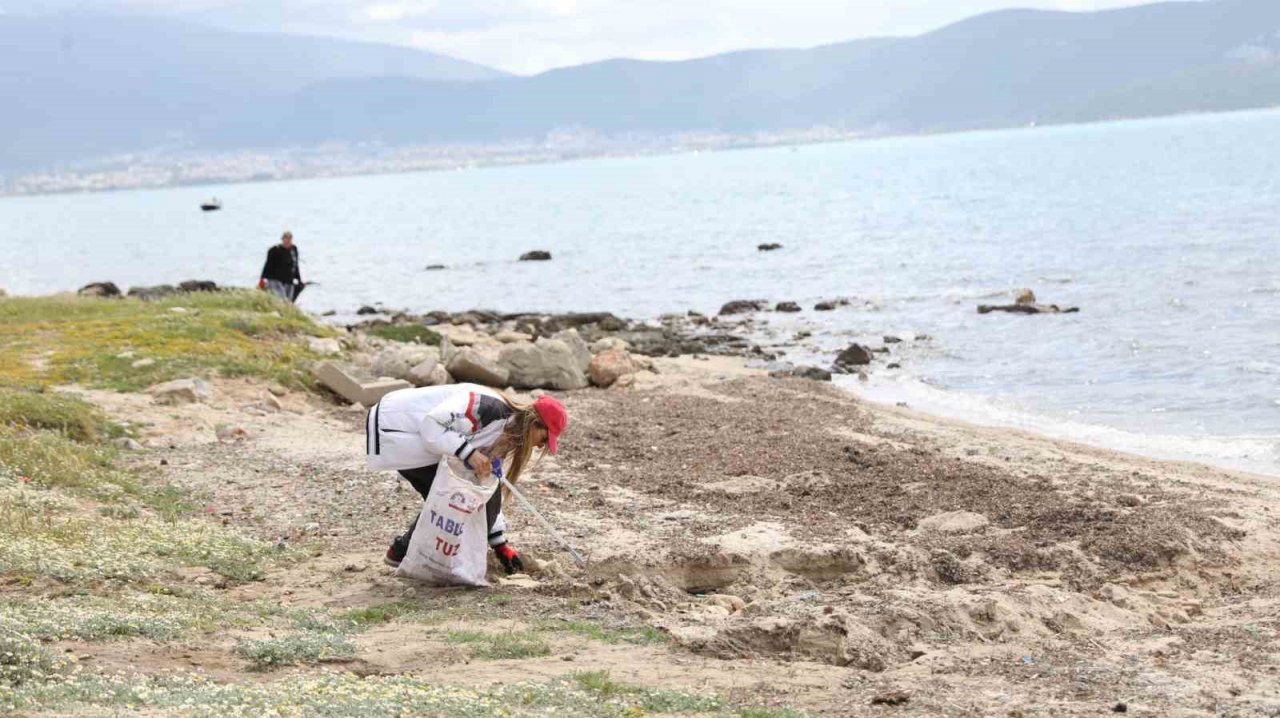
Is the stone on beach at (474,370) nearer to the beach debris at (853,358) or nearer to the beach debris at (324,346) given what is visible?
the beach debris at (324,346)

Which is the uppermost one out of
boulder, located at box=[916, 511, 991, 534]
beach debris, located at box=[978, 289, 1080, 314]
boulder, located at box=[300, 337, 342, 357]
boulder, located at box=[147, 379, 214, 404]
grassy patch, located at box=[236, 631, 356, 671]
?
grassy patch, located at box=[236, 631, 356, 671]

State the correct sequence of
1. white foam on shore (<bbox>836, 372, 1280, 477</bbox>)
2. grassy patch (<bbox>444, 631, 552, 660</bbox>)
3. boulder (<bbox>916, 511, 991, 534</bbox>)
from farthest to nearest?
white foam on shore (<bbox>836, 372, 1280, 477</bbox>)
boulder (<bbox>916, 511, 991, 534</bbox>)
grassy patch (<bbox>444, 631, 552, 660</bbox>)

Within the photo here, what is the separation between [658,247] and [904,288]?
2589 cm

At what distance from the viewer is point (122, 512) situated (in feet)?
36.0

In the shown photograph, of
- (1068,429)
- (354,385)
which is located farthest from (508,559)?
(1068,429)

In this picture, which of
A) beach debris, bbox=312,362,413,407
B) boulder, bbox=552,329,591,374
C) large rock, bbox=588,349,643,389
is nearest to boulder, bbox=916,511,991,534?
beach debris, bbox=312,362,413,407

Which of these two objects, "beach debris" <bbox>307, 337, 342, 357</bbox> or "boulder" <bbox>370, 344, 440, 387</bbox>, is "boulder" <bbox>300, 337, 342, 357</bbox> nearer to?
"beach debris" <bbox>307, 337, 342, 357</bbox>

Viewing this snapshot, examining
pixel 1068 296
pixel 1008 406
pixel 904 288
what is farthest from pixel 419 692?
pixel 904 288

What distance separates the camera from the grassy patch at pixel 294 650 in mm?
7205

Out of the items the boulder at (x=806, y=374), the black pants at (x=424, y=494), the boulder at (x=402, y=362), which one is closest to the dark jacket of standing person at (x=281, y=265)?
the boulder at (x=402, y=362)

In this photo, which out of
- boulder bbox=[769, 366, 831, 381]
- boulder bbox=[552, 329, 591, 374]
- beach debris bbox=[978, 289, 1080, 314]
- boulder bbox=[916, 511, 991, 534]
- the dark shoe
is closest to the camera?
the dark shoe

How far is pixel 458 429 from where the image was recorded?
9016 mm

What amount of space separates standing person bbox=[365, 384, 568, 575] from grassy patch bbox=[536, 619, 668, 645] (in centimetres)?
126

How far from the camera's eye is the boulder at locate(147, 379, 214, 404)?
16.2 m
